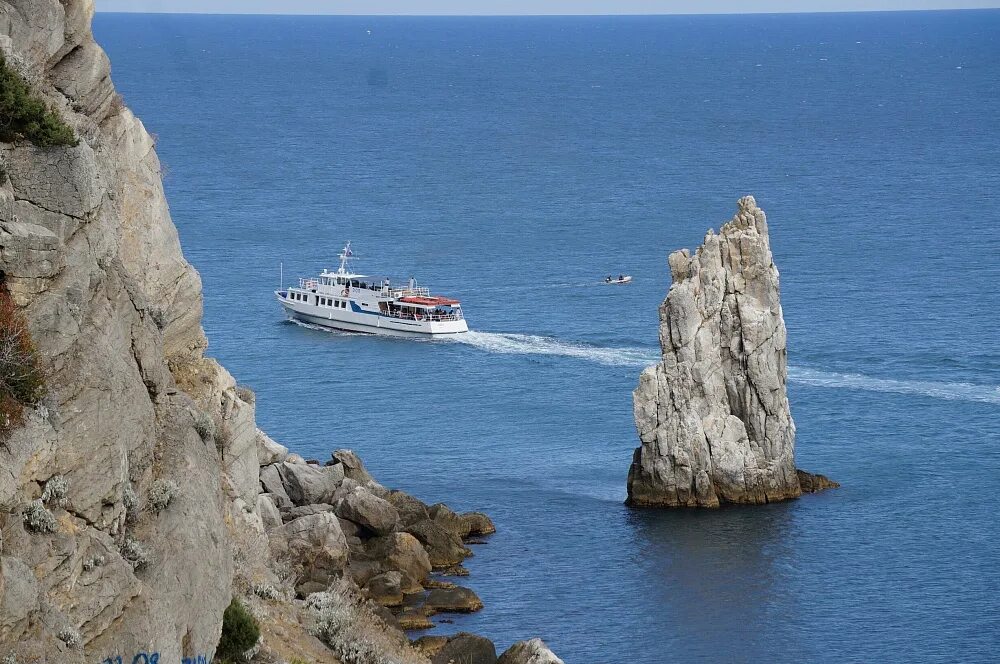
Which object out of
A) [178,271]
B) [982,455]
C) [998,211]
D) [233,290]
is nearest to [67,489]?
[178,271]

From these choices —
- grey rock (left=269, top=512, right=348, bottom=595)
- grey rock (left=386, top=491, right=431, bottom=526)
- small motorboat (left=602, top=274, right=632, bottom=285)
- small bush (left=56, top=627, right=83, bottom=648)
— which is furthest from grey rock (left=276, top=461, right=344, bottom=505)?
small motorboat (left=602, top=274, right=632, bottom=285)

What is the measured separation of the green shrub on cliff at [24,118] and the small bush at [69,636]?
7676 mm

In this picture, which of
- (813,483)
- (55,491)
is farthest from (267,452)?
(55,491)

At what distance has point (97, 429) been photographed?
26297mm

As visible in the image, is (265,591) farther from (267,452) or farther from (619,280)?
(619,280)

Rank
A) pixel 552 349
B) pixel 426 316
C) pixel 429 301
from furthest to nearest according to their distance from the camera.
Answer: pixel 429 301 < pixel 426 316 < pixel 552 349

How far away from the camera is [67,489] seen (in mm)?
25625

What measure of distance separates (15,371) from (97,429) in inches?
77.1

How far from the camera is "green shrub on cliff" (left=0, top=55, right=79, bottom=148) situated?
26859mm

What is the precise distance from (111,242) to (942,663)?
37623mm

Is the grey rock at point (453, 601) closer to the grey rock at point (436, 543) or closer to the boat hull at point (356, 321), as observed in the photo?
the grey rock at point (436, 543)

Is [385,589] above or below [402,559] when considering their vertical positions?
below

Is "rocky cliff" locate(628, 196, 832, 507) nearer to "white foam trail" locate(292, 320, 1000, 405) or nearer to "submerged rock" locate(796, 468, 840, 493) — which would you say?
"submerged rock" locate(796, 468, 840, 493)

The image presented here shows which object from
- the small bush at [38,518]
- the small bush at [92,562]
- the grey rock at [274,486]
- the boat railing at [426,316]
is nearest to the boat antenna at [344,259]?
the boat railing at [426,316]
